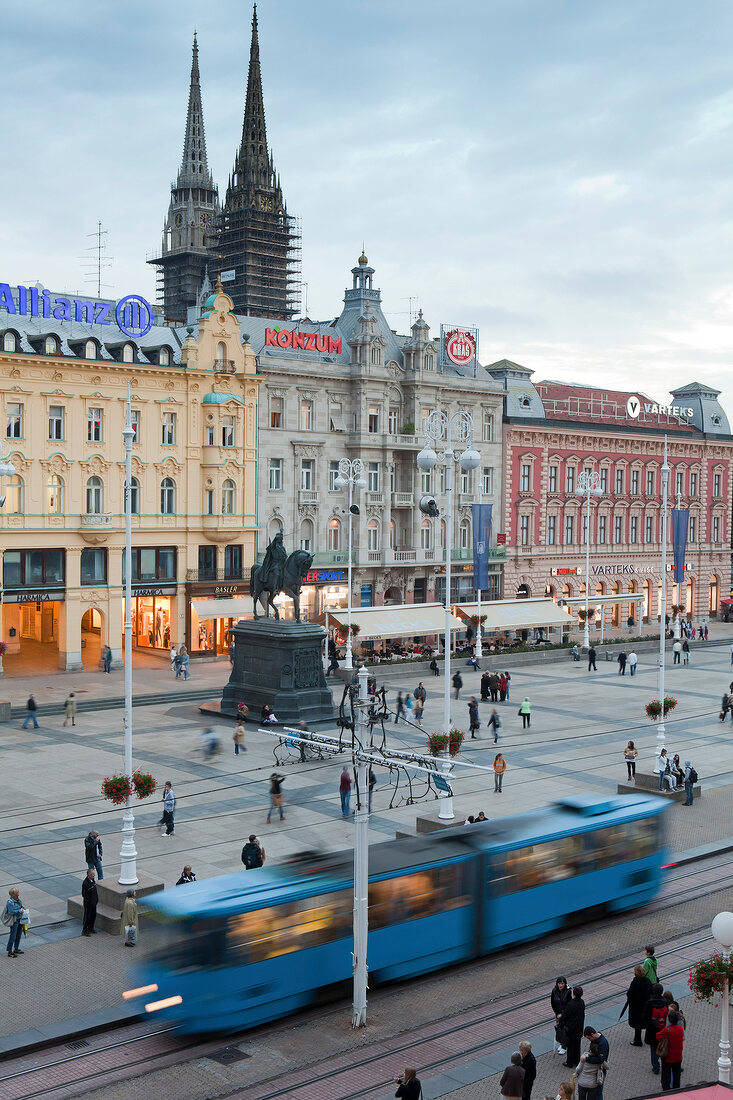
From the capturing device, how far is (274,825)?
31156mm

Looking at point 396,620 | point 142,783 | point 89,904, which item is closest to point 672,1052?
point 89,904

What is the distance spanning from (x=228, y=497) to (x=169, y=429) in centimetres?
554

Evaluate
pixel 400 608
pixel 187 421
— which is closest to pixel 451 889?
pixel 400 608

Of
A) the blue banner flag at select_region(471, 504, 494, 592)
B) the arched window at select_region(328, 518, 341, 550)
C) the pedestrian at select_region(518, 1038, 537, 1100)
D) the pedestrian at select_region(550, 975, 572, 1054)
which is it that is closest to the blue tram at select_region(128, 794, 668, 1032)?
the pedestrian at select_region(550, 975, 572, 1054)

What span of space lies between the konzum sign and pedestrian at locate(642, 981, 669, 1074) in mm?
56728

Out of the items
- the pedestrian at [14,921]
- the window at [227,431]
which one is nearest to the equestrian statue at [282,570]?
the window at [227,431]

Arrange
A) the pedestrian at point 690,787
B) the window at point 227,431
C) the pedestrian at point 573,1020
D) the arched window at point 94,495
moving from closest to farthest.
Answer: the pedestrian at point 573,1020, the pedestrian at point 690,787, the arched window at point 94,495, the window at point 227,431

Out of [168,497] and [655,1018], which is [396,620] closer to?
[168,497]

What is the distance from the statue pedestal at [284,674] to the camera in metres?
44.9

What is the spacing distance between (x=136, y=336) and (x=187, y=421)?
5607 millimetres

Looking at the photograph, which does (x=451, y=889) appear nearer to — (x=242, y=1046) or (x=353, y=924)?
(x=353, y=924)

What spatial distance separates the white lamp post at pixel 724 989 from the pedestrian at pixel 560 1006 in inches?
92.4

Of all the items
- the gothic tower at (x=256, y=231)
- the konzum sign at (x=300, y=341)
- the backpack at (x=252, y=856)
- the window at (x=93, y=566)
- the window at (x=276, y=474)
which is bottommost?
the backpack at (x=252, y=856)

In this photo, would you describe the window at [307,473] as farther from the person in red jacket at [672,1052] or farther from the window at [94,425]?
the person in red jacket at [672,1052]
